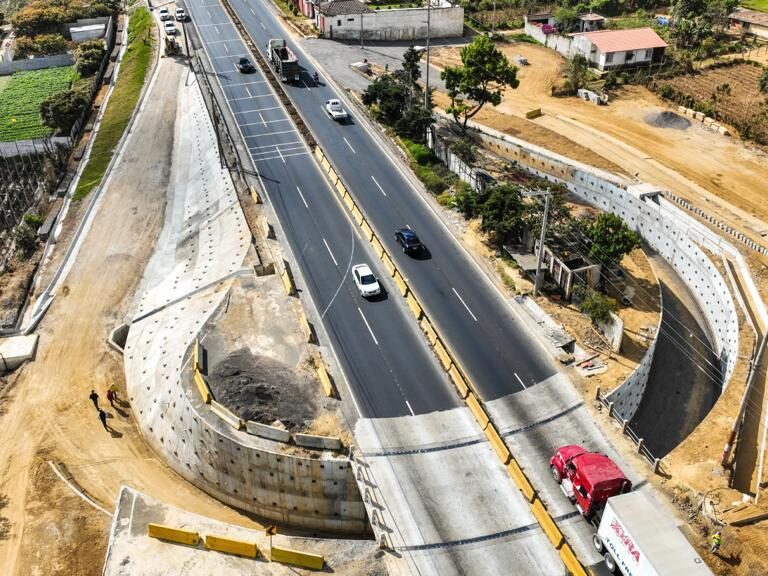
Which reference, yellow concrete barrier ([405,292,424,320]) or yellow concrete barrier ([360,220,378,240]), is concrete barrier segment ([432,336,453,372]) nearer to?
yellow concrete barrier ([405,292,424,320])

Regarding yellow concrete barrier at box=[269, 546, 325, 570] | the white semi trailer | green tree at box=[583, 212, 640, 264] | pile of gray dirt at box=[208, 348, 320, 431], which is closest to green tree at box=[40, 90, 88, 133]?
pile of gray dirt at box=[208, 348, 320, 431]

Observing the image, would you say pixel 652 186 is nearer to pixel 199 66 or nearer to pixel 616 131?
pixel 616 131

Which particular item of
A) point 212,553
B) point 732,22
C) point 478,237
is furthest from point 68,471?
point 732,22

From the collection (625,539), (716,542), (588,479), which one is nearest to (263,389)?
(588,479)

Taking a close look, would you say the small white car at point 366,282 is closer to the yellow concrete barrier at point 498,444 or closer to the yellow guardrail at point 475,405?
the yellow guardrail at point 475,405

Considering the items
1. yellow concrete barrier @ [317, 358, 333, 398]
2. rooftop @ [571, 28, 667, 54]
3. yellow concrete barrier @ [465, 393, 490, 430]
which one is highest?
rooftop @ [571, 28, 667, 54]

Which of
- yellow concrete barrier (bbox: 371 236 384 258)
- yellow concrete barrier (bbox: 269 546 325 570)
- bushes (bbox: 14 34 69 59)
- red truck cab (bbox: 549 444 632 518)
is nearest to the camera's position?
red truck cab (bbox: 549 444 632 518)
